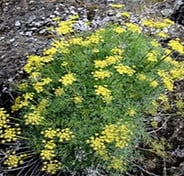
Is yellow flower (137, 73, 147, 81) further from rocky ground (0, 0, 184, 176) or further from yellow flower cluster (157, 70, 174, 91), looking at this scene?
Result: rocky ground (0, 0, 184, 176)

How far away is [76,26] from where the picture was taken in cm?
276

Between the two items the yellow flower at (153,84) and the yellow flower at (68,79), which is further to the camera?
the yellow flower at (153,84)

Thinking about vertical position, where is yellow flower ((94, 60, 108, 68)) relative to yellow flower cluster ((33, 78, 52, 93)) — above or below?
above

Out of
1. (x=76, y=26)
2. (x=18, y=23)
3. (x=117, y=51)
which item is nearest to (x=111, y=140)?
(x=117, y=51)

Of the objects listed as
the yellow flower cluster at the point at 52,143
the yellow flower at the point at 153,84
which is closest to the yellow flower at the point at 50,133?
the yellow flower cluster at the point at 52,143

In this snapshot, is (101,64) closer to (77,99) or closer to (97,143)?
(77,99)

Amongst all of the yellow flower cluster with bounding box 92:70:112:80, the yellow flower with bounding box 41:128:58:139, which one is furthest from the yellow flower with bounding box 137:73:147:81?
the yellow flower with bounding box 41:128:58:139

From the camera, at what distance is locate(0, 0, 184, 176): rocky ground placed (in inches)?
92.6

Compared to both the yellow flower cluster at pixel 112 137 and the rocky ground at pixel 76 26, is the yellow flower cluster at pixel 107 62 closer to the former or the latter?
the yellow flower cluster at pixel 112 137

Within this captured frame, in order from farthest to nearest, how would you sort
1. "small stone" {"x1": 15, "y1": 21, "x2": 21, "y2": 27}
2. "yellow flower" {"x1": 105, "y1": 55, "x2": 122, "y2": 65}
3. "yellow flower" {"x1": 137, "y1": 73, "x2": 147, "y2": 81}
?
"small stone" {"x1": 15, "y1": 21, "x2": 21, "y2": 27}
"yellow flower" {"x1": 137, "y1": 73, "x2": 147, "y2": 81}
"yellow flower" {"x1": 105, "y1": 55, "x2": 122, "y2": 65}

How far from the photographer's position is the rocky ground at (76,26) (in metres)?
2.35

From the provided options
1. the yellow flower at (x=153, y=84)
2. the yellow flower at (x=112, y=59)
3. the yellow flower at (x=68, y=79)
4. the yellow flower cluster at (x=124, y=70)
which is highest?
the yellow flower at (x=112, y=59)

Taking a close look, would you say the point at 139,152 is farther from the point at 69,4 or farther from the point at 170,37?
the point at 69,4

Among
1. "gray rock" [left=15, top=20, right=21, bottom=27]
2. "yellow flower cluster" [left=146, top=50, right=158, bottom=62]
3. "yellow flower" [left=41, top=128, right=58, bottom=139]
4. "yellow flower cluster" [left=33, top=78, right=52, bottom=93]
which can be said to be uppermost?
"yellow flower cluster" [left=146, top=50, right=158, bottom=62]
